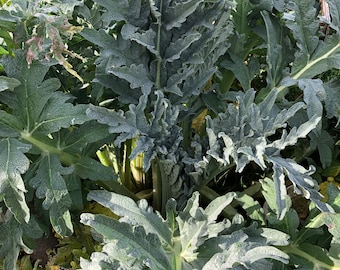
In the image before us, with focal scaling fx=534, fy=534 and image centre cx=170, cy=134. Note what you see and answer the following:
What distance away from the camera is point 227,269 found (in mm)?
882

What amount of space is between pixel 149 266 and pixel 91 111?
0.29 metres

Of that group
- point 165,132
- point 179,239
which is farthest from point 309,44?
point 179,239

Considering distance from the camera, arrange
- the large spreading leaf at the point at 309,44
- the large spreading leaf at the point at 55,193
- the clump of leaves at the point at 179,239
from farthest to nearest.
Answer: the large spreading leaf at the point at 309,44 → the large spreading leaf at the point at 55,193 → the clump of leaves at the point at 179,239

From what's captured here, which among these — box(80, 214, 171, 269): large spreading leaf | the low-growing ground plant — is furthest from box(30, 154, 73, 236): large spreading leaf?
box(80, 214, 171, 269): large spreading leaf

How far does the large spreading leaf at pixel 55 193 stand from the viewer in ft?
3.34

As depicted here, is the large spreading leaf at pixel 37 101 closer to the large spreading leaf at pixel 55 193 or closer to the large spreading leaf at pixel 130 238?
the large spreading leaf at pixel 55 193

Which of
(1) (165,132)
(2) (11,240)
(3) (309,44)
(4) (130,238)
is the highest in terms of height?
(3) (309,44)

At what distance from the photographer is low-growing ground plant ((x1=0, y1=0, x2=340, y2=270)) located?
37.4 inches

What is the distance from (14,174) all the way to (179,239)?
0.33 m

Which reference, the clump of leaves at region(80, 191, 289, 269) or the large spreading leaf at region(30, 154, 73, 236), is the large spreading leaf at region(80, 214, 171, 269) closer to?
the clump of leaves at region(80, 191, 289, 269)

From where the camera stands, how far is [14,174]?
963mm

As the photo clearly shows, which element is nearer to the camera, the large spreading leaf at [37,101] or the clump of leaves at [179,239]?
the clump of leaves at [179,239]

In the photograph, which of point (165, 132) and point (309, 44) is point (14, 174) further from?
point (309, 44)

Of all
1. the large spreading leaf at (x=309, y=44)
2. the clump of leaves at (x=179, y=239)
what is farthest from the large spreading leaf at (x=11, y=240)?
the large spreading leaf at (x=309, y=44)
